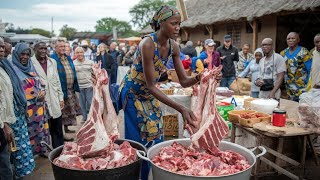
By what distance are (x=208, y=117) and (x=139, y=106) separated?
0.72 meters

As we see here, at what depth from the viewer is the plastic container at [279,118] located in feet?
11.6

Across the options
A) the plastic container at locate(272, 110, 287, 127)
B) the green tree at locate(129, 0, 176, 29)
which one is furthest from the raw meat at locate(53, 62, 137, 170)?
the green tree at locate(129, 0, 176, 29)

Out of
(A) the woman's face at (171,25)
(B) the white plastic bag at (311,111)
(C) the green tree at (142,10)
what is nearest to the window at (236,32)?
(B) the white plastic bag at (311,111)

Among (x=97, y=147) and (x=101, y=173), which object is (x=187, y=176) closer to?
(x=101, y=173)

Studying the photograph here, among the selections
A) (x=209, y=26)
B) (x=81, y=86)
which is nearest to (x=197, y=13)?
(x=209, y=26)

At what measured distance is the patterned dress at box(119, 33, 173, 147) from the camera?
2.76 meters

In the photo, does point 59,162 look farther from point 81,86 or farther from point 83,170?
point 81,86

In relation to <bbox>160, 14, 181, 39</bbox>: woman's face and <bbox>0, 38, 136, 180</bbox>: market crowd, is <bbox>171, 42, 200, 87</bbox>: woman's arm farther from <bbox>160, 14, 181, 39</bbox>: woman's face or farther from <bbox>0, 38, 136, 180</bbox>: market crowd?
<bbox>0, 38, 136, 180</bbox>: market crowd

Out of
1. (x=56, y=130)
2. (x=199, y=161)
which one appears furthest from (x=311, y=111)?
(x=56, y=130)

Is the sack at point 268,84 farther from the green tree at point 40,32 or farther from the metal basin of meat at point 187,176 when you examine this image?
the green tree at point 40,32

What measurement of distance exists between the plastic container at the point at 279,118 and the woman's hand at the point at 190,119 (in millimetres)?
1579

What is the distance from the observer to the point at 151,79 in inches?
96.6

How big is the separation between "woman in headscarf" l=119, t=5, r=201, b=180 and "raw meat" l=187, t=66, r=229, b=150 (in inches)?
9.6

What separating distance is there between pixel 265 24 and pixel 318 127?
883 centimetres
